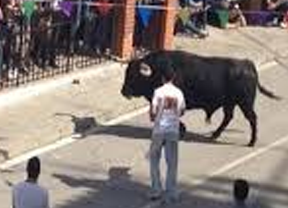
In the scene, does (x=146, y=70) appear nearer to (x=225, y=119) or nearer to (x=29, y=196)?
(x=225, y=119)

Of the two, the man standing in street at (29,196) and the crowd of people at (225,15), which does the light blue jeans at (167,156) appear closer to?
the man standing in street at (29,196)

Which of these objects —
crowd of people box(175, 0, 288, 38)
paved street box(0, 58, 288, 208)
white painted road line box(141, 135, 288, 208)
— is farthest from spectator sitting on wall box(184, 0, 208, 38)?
white painted road line box(141, 135, 288, 208)

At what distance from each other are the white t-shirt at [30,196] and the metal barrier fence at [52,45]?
9.16 m

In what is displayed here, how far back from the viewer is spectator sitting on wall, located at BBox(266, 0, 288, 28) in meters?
32.3

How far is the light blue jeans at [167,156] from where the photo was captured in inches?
597

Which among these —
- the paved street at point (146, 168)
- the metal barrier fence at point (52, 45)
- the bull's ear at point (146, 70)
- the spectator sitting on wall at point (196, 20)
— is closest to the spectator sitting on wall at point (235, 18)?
A: the spectator sitting on wall at point (196, 20)

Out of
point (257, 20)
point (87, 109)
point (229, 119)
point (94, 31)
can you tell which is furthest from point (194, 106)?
point (257, 20)

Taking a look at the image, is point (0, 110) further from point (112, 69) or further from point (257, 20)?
point (257, 20)

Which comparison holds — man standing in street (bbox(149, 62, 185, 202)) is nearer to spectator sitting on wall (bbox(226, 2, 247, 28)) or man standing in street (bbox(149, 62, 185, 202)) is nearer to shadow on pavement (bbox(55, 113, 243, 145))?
shadow on pavement (bbox(55, 113, 243, 145))

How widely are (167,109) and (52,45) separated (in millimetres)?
7178

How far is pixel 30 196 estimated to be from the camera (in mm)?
11133

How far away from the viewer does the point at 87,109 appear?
20109 mm

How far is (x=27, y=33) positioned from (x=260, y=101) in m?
4.50

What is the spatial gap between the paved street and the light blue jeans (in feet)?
1.00
